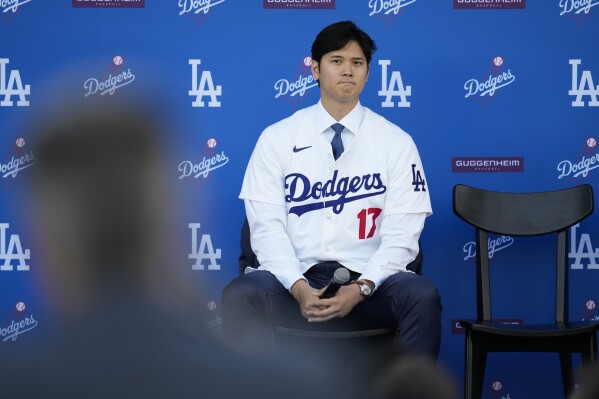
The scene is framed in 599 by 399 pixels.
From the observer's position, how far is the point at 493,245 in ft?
11.0

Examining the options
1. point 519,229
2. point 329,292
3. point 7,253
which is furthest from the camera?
point 7,253

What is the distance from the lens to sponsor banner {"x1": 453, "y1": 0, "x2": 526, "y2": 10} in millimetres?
3344

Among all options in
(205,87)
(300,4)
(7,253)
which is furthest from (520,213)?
(7,253)

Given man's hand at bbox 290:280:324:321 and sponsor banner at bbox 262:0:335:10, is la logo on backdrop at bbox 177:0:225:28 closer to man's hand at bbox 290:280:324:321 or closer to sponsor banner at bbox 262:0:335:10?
sponsor banner at bbox 262:0:335:10

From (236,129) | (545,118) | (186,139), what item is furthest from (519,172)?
(186,139)

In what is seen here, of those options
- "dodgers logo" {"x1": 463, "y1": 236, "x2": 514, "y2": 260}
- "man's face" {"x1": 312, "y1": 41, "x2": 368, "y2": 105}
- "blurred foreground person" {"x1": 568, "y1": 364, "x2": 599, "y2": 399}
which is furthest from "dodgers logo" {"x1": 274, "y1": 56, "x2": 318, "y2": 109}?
"blurred foreground person" {"x1": 568, "y1": 364, "x2": 599, "y2": 399}

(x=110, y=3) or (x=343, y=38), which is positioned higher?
(x=110, y=3)

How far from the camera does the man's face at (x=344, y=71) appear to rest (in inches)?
109

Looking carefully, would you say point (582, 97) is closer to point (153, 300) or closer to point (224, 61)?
point (224, 61)

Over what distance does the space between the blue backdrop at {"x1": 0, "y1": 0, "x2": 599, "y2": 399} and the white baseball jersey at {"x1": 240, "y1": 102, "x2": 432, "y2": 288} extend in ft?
1.94

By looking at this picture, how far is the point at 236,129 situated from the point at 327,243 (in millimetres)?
855

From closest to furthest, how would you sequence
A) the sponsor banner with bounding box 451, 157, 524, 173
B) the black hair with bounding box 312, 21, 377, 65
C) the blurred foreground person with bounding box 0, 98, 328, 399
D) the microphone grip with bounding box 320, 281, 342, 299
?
the blurred foreground person with bounding box 0, 98, 328, 399
the microphone grip with bounding box 320, 281, 342, 299
the black hair with bounding box 312, 21, 377, 65
the sponsor banner with bounding box 451, 157, 524, 173

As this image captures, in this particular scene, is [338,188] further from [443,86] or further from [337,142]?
[443,86]

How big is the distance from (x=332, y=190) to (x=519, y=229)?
2.36 feet
